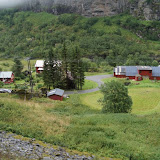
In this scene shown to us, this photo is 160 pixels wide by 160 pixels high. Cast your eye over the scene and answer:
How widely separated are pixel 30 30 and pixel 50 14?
2831 centimetres

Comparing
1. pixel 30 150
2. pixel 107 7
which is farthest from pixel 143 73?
pixel 107 7

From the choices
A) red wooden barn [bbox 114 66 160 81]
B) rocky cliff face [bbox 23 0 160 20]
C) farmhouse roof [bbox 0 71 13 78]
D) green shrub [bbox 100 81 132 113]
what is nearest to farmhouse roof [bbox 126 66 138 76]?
red wooden barn [bbox 114 66 160 81]

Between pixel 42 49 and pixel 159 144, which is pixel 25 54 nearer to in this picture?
pixel 42 49

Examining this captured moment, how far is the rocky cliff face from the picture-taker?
148500 millimetres

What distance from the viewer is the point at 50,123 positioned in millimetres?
14867

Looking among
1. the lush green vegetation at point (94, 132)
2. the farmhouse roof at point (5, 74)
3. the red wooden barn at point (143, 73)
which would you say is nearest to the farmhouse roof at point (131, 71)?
the red wooden barn at point (143, 73)

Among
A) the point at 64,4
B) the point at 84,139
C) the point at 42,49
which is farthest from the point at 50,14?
the point at 84,139

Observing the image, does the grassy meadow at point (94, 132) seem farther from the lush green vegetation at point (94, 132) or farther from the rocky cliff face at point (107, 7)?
the rocky cliff face at point (107, 7)

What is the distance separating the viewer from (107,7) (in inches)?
6117

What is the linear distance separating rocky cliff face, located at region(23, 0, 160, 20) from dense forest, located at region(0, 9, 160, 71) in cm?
730

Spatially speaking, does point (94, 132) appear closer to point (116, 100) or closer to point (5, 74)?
point (116, 100)

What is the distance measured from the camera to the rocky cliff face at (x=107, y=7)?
487 ft

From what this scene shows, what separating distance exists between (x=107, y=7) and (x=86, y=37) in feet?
157

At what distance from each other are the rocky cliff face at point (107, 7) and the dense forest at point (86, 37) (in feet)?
23.9
